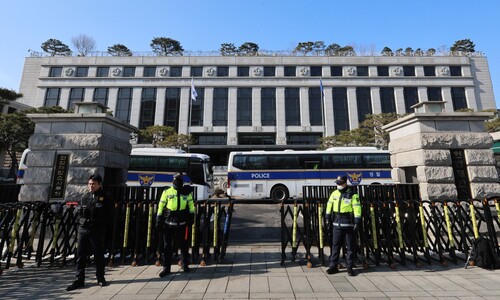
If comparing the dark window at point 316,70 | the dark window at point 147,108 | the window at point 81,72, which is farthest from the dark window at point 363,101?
the window at point 81,72

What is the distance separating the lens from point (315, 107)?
1545 inches

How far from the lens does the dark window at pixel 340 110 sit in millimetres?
38375

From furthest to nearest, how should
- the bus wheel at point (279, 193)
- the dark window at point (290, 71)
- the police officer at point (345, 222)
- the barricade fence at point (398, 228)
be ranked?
the dark window at point (290, 71) < the bus wheel at point (279, 193) < the barricade fence at point (398, 228) < the police officer at point (345, 222)

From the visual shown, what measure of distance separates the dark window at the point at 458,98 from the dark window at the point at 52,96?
67067 millimetres

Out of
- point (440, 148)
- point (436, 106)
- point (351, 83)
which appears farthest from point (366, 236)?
point (351, 83)

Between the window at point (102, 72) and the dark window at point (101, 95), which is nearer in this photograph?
the dark window at point (101, 95)

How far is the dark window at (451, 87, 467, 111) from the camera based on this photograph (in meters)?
39.0

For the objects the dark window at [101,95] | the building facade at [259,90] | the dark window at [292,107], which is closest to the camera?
the building facade at [259,90]

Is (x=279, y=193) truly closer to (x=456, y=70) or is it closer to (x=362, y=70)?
(x=362, y=70)

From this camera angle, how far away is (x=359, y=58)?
133ft

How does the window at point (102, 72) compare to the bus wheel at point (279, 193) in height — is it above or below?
above

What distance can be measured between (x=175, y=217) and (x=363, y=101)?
135 feet

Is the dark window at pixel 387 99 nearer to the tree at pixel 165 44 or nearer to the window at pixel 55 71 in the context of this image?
the tree at pixel 165 44

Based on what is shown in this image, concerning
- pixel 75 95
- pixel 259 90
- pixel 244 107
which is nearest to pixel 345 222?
pixel 244 107
